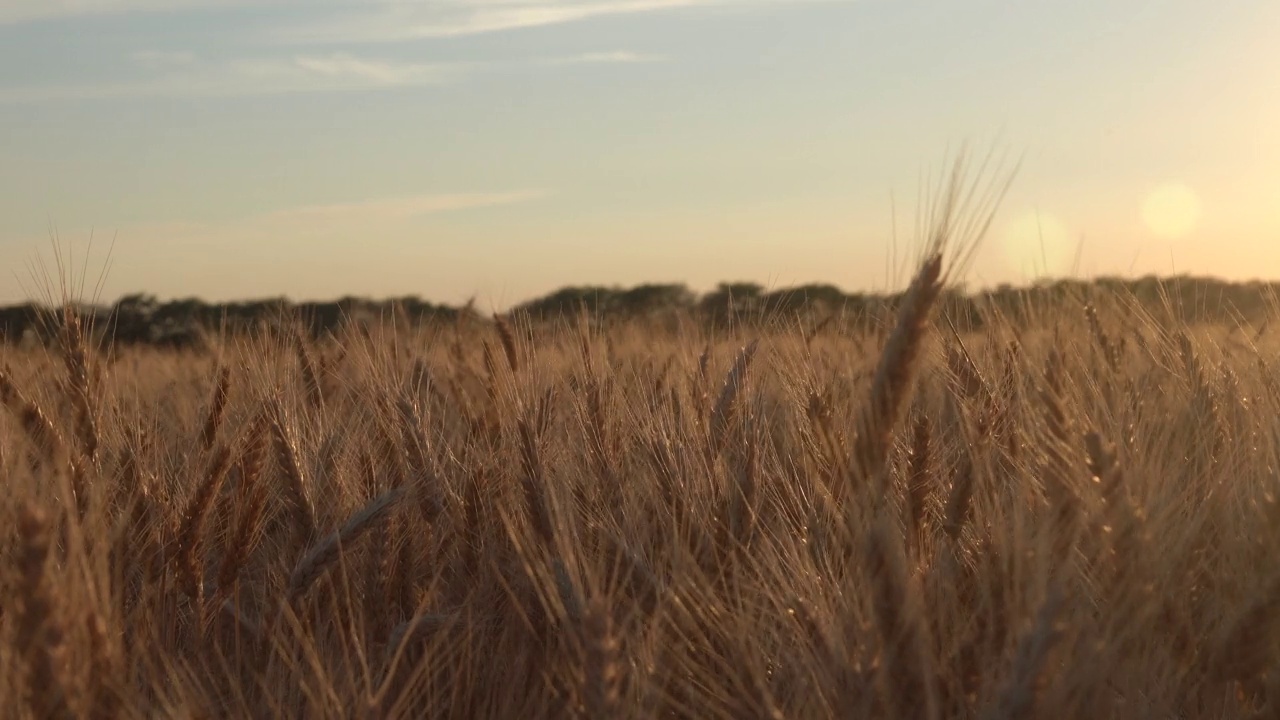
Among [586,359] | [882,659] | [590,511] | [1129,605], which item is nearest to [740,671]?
[882,659]

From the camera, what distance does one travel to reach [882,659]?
1193mm

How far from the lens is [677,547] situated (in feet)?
5.36

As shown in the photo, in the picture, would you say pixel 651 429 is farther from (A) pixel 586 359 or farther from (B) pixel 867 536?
(B) pixel 867 536

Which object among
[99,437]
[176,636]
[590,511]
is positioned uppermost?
[99,437]

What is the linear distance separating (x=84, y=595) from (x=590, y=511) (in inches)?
39.6

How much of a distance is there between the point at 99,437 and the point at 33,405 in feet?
0.48

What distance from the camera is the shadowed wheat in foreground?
1274 mm

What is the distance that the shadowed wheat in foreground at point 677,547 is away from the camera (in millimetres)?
1274

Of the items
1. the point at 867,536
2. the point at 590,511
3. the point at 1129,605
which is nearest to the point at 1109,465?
the point at 1129,605

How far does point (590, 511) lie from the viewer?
7.14ft

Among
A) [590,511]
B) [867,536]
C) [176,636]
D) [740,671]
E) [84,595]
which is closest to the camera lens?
[867,536]

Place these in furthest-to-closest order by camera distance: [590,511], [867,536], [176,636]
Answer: [590,511] → [176,636] → [867,536]

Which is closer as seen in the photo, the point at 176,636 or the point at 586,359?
the point at 176,636

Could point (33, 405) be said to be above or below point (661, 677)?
above
